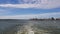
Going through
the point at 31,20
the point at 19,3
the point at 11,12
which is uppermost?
the point at 19,3

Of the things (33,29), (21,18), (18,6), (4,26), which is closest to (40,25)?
(33,29)

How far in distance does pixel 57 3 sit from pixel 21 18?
0.53 metres

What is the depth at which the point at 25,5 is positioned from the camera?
113 centimetres

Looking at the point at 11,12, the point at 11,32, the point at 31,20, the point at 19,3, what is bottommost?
the point at 11,32

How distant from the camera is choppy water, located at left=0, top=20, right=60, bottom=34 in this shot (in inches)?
45.4

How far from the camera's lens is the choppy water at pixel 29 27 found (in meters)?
1.15

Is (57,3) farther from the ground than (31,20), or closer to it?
farther from the ground

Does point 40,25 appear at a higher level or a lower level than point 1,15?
lower

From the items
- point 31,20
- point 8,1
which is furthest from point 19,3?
point 31,20

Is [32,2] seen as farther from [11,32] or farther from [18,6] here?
[11,32]

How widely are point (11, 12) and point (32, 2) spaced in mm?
329

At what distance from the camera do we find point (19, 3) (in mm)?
1129

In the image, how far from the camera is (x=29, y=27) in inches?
47.8

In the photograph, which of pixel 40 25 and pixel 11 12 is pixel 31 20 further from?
pixel 11 12
